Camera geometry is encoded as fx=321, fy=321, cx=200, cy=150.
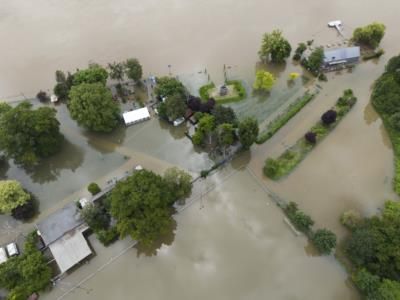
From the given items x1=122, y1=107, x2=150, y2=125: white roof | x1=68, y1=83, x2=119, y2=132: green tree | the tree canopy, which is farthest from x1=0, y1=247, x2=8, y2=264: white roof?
x1=122, y1=107, x2=150, y2=125: white roof

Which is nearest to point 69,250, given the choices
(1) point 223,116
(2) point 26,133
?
(2) point 26,133

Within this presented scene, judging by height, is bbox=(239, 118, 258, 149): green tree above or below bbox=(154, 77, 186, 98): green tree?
below

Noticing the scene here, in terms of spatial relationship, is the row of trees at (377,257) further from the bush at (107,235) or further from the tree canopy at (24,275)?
the tree canopy at (24,275)

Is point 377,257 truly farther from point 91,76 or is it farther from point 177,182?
point 91,76

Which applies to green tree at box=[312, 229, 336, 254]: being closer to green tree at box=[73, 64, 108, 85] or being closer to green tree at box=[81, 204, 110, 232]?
green tree at box=[81, 204, 110, 232]

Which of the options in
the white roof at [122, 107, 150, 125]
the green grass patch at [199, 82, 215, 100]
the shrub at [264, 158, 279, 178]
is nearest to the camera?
the shrub at [264, 158, 279, 178]

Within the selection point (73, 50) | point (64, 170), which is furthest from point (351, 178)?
point (73, 50)
